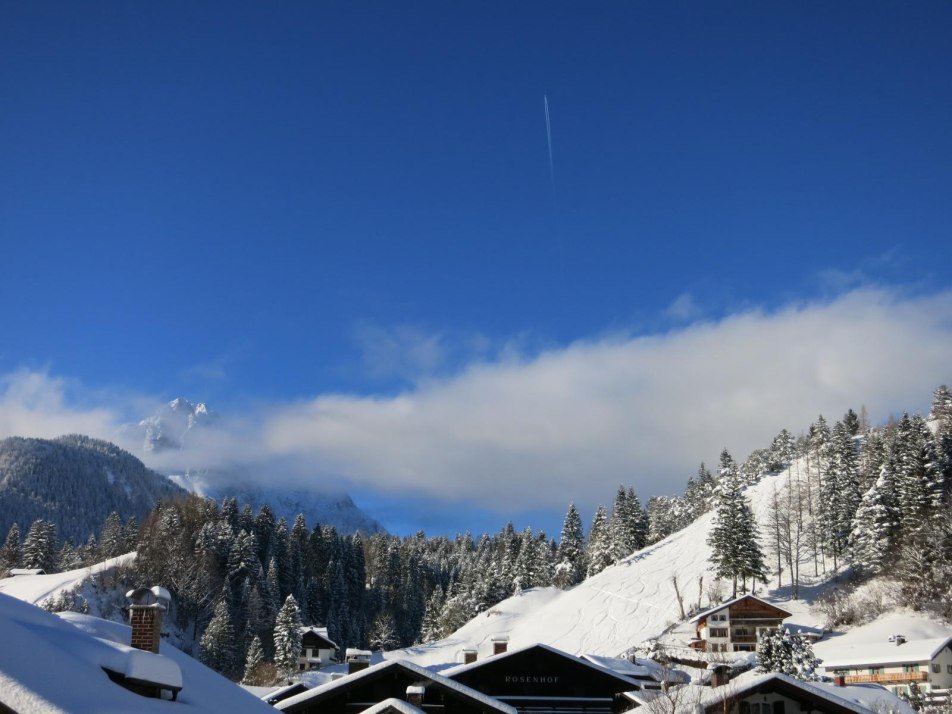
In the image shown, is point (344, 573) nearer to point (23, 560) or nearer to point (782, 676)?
point (23, 560)

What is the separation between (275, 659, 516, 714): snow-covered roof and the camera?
30734 millimetres

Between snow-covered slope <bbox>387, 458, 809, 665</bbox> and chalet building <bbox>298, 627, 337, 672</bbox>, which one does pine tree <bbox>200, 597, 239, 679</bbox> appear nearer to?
chalet building <bbox>298, 627, 337, 672</bbox>

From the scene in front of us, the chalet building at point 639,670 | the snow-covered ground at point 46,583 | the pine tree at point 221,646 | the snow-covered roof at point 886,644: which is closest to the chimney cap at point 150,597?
the chalet building at point 639,670

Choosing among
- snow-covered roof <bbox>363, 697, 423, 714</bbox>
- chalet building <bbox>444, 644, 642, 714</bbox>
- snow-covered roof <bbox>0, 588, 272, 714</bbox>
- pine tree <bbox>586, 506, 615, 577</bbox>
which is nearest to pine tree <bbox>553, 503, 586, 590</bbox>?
pine tree <bbox>586, 506, 615, 577</bbox>

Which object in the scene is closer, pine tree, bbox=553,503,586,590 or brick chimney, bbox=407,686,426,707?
brick chimney, bbox=407,686,426,707

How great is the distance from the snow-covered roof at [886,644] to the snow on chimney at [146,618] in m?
51.7

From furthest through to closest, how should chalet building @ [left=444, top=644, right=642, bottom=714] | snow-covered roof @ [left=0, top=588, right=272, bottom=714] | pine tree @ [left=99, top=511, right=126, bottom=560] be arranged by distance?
1. pine tree @ [left=99, top=511, right=126, bottom=560]
2. chalet building @ [left=444, top=644, right=642, bottom=714]
3. snow-covered roof @ [left=0, top=588, right=272, bottom=714]

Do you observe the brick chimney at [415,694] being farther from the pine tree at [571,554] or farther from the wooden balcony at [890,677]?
the pine tree at [571,554]

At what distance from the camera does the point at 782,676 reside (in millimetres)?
28766

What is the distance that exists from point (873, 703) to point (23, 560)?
4464 inches

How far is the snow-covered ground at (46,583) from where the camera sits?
86938 mm

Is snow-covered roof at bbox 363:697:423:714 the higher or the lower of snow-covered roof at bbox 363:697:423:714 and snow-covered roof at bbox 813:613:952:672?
the lower

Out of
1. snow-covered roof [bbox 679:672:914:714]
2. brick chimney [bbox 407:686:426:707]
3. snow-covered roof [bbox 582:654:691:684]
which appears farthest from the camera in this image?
snow-covered roof [bbox 582:654:691:684]

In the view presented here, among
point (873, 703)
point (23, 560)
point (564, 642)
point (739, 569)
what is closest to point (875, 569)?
point (739, 569)
